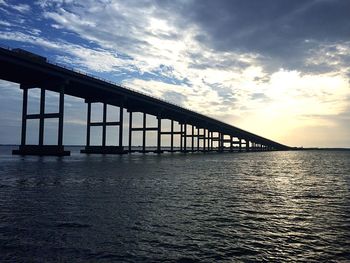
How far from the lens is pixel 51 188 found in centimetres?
2422

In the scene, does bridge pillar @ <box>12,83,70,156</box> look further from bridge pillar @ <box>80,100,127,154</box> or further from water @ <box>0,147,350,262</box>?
water @ <box>0,147,350,262</box>

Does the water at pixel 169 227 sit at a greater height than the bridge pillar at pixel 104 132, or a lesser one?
lesser

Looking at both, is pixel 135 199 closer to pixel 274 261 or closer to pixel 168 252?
pixel 168 252

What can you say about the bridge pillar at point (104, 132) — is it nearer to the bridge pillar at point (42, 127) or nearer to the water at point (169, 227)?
the bridge pillar at point (42, 127)

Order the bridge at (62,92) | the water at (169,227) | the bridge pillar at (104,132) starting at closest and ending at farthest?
the water at (169,227)
the bridge at (62,92)
the bridge pillar at (104,132)

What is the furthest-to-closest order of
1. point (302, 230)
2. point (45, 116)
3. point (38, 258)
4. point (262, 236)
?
point (45, 116) → point (302, 230) → point (262, 236) → point (38, 258)

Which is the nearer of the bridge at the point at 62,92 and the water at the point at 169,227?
the water at the point at 169,227

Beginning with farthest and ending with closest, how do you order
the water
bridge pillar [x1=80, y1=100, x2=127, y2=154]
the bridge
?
bridge pillar [x1=80, y1=100, x2=127, y2=154], the bridge, the water

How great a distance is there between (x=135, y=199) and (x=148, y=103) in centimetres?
9250

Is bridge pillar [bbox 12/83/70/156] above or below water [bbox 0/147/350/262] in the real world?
above

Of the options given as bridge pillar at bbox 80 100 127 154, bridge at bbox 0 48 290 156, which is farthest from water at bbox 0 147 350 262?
bridge pillar at bbox 80 100 127 154

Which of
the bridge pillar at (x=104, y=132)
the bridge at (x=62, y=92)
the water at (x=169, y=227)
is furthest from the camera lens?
the bridge pillar at (x=104, y=132)

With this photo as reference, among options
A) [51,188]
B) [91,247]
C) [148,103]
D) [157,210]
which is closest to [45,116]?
[148,103]

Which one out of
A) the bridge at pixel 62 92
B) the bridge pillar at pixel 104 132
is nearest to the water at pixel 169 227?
the bridge at pixel 62 92
